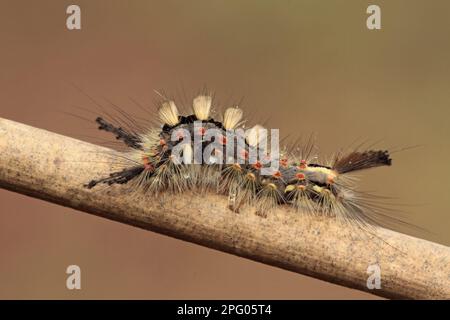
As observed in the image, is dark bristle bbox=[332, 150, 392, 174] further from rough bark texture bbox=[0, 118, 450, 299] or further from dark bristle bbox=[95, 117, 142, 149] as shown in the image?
dark bristle bbox=[95, 117, 142, 149]

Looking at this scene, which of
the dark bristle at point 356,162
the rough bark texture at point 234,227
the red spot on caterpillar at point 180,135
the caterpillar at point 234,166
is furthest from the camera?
the dark bristle at point 356,162

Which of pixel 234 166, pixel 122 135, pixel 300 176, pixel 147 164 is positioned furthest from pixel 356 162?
pixel 122 135

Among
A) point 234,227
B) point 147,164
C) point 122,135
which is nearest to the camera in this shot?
point 234,227

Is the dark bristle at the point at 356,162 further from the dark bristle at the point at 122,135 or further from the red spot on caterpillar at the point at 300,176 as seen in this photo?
the dark bristle at the point at 122,135

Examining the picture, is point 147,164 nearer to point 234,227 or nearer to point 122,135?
point 122,135

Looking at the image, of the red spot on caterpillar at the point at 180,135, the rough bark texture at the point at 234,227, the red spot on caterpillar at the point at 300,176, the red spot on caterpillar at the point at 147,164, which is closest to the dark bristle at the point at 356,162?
the red spot on caterpillar at the point at 300,176
